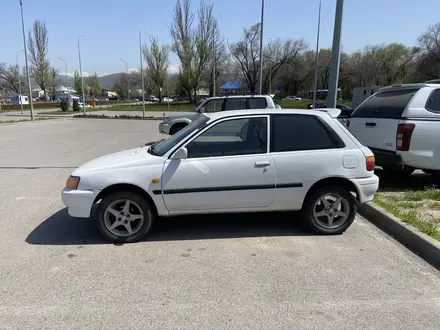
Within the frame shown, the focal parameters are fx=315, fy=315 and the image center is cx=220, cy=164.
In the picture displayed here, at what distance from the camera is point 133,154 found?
4.20 meters

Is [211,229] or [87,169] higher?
[87,169]

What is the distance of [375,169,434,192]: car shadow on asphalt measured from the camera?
19.5 feet

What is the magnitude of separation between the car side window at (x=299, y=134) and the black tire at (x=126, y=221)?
5.62ft

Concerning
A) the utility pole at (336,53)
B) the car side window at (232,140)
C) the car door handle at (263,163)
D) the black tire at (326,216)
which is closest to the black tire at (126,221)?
the car side window at (232,140)

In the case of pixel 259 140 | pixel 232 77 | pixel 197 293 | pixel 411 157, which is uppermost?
pixel 232 77

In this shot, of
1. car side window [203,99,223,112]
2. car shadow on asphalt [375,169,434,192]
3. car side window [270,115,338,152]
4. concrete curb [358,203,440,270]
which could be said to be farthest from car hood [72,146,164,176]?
car side window [203,99,223,112]

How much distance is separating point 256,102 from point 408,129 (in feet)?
18.2

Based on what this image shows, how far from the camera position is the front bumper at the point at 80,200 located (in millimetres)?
3746

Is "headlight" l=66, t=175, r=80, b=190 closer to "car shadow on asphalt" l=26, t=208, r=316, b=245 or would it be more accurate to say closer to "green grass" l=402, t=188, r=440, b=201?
"car shadow on asphalt" l=26, t=208, r=316, b=245

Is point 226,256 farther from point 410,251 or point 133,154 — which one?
point 410,251

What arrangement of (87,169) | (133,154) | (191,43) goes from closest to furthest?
(87,169) → (133,154) → (191,43)

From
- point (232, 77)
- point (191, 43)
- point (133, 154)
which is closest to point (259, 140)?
point (133, 154)

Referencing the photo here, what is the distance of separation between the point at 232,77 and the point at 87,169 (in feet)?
227

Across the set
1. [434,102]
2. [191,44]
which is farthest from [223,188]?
[191,44]
